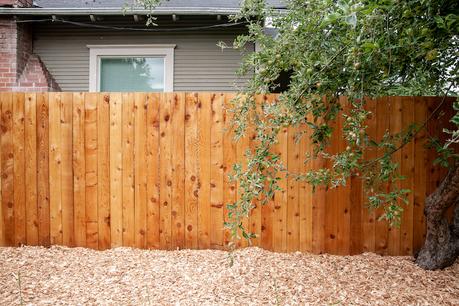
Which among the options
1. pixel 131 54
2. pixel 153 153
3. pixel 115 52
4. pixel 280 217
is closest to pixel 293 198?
pixel 280 217

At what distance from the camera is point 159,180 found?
378cm

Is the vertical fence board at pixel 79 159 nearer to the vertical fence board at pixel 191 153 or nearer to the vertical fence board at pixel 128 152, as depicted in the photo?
the vertical fence board at pixel 128 152

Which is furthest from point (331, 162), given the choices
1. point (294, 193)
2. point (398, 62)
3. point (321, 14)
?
point (321, 14)

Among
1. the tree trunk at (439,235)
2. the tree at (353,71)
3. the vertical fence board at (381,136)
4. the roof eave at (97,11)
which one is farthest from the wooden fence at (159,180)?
the roof eave at (97,11)

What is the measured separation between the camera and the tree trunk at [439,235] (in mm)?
3195

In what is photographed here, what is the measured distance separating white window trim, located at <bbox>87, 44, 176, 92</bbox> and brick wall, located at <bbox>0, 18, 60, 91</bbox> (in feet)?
2.59

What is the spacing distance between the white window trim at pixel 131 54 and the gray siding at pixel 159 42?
3.4 inches

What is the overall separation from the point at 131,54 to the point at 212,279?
193 inches

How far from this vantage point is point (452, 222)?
3383 mm

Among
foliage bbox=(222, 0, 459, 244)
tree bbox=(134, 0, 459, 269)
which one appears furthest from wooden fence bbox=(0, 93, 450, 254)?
foliage bbox=(222, 0, 459, 244)

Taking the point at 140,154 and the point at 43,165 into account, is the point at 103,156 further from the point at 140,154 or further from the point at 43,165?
the point at 43,165

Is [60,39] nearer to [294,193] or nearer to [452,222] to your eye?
[294,193]

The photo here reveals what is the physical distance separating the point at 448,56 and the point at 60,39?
6.46 meters

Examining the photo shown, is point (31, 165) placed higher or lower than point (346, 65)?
lower
